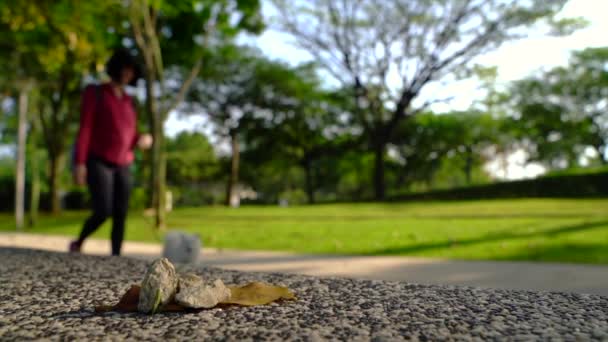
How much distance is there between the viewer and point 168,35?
13367 mm

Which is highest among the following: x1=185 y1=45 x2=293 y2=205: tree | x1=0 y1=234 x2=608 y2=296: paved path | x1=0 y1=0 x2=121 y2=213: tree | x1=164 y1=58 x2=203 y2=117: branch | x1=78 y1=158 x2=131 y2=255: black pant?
x1=185 y1=45 x2=293 y2=205: tree

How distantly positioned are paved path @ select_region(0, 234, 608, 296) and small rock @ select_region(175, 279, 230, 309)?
155 centimetres

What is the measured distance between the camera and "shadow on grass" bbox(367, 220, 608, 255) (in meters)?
5.76

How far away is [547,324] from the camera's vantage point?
187cm

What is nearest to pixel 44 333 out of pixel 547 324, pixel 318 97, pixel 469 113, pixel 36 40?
pixel 547 324

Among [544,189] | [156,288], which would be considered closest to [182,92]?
[156,288]

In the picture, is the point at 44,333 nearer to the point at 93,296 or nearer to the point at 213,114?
the point at 93,296

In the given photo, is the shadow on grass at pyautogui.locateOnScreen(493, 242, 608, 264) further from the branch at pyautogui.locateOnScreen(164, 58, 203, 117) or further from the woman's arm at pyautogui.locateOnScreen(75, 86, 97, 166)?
the branch at pyautogui.locateOnScreen(164, 58, 203, 117)

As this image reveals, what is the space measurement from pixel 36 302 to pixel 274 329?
125cm

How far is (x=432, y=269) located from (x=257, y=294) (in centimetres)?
237

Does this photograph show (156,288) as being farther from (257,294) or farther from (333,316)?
(333,316)

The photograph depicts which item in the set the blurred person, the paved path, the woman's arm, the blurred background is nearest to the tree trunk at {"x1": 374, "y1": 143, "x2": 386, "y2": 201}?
the blurred background

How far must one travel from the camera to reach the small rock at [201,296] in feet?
6.91

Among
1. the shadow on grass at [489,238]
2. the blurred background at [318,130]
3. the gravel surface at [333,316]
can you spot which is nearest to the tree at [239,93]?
the blurred background at [318,130]
